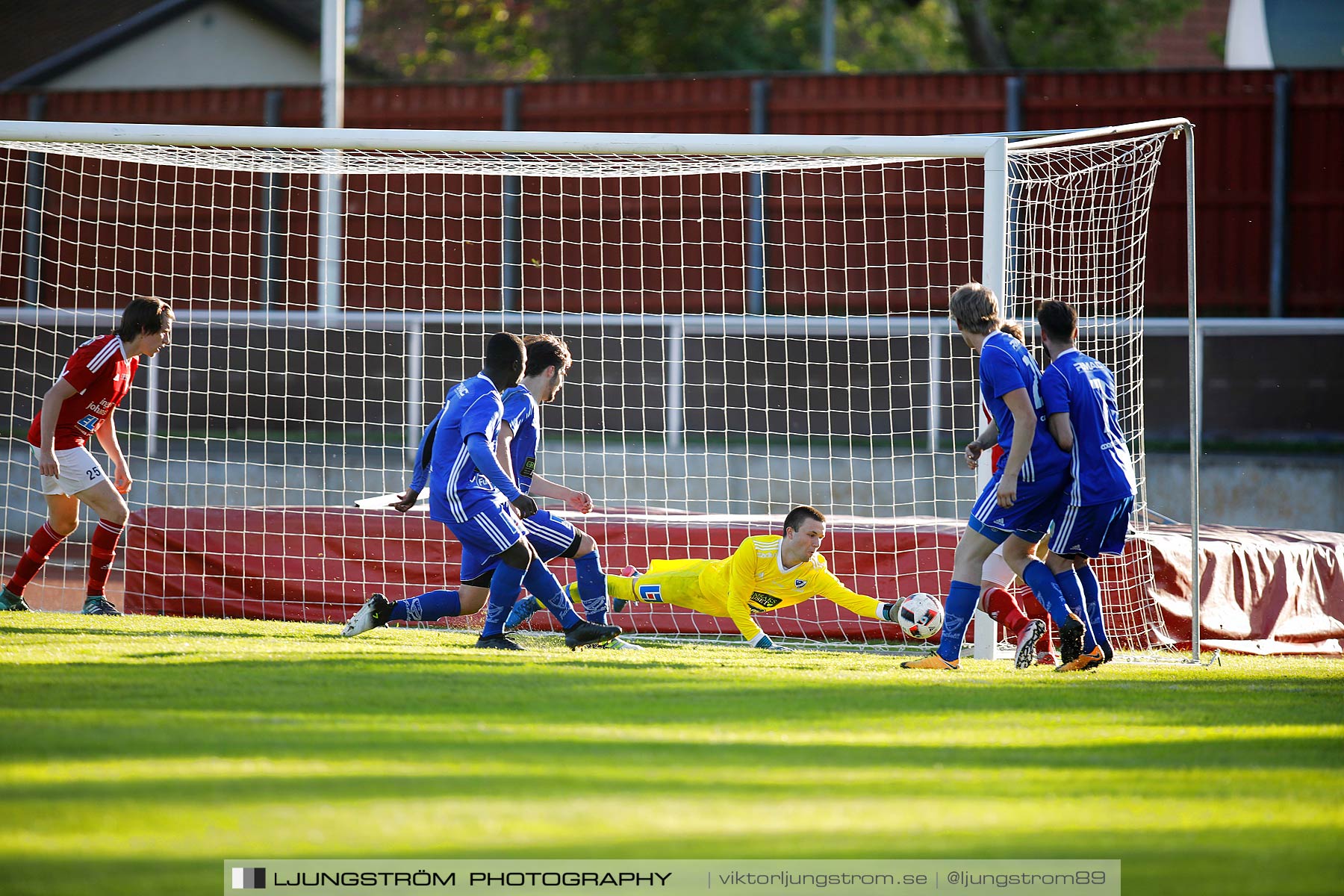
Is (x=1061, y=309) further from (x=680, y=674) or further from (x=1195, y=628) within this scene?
(x=680, y=674)

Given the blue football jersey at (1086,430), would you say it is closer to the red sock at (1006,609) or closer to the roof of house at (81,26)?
the red sock at (1006,609)

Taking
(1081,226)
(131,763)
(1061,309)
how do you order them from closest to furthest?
(131,763) → (1061,309) → (1081,226)

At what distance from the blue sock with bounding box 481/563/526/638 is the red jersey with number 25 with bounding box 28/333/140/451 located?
231cm

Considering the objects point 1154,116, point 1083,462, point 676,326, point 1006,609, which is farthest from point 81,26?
point 1083,462

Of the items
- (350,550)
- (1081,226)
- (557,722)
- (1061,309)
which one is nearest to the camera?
(557,722)

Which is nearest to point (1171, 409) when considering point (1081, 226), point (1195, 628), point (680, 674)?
point (1081, 226)

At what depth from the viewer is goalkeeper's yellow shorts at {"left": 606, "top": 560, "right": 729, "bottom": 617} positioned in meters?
6.61

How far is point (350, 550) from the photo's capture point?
7602mm

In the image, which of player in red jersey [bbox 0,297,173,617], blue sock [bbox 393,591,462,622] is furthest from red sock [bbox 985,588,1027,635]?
player in red jersey [bbox 0,297,173,617]

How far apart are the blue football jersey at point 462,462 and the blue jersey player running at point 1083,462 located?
2.31 m

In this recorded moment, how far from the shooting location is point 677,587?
6641 mm

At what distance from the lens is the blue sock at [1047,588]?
210 inches

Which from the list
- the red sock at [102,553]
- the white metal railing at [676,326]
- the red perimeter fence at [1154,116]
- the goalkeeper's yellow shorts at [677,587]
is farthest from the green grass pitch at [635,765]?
the red perimeter fence at [1154,116]

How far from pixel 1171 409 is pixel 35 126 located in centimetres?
1342
